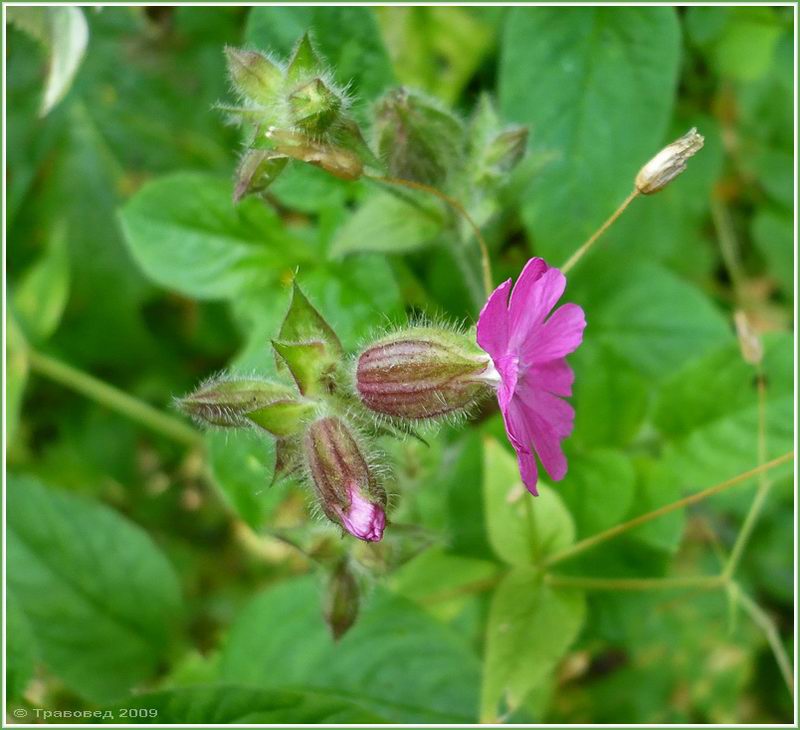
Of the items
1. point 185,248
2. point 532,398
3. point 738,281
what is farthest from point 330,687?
point 738,281

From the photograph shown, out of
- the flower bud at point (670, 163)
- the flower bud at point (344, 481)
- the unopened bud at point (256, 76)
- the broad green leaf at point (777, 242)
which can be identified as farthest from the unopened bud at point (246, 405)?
the broad green leaf at point (777, 242)

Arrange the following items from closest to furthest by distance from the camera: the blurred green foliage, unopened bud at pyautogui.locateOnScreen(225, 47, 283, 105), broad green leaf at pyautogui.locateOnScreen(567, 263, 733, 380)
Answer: unopened bud at pyautogui.locateOnScreen(225, 47, 283, 105) < the blurred green foliage < broad green leaf at pyautogui.locateOnScreen(567, 263, 733, 380)

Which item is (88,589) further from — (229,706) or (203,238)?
(203,238)

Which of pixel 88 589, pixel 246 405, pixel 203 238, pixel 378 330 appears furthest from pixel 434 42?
pixel 88 589

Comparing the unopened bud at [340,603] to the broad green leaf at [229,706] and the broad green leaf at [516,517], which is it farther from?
the broad green leaf at [516,517]

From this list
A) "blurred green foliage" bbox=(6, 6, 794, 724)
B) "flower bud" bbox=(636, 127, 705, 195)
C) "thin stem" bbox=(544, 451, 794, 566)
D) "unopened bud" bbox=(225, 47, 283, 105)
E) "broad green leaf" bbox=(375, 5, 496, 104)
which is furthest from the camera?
"broad green leaf" bbox=(375, 5, 496, 104)

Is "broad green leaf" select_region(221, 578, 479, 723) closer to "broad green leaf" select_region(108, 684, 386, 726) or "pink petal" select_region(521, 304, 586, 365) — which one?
"broad green leaf" select_region(108, 684, 386, 726)

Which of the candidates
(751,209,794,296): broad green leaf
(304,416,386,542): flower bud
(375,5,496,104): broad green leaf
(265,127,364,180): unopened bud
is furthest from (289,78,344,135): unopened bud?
(751,209,794,296): broad green leaf
